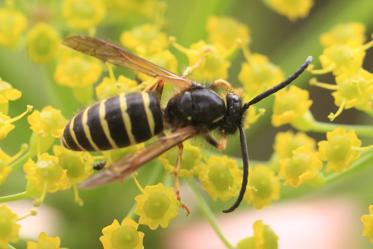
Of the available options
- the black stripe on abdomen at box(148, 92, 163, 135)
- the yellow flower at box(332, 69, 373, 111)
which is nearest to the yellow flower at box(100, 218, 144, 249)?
the black stripe on abdomen at box(148, 92, 163, 135)

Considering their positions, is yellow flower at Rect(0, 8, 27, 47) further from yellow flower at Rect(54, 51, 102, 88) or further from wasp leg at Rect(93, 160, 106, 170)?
wasp leg at Rect(93, 160, 106, 170)

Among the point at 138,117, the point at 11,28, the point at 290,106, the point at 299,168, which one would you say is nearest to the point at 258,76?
the point at 290,106

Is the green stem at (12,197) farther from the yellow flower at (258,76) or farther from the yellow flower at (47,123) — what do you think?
the yellow flower at (258,76)

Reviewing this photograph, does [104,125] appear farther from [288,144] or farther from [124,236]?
[288,144]

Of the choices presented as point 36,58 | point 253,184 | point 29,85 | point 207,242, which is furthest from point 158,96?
point 207,242

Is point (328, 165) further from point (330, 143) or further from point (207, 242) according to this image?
point (207, 242)

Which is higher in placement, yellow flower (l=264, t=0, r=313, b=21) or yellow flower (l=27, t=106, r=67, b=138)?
yellow flower (l=264, t=0, r=313, b=21)

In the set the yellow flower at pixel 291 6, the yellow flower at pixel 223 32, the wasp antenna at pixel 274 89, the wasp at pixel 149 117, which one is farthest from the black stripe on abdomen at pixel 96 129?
the yellow flower at pixel 291 6
